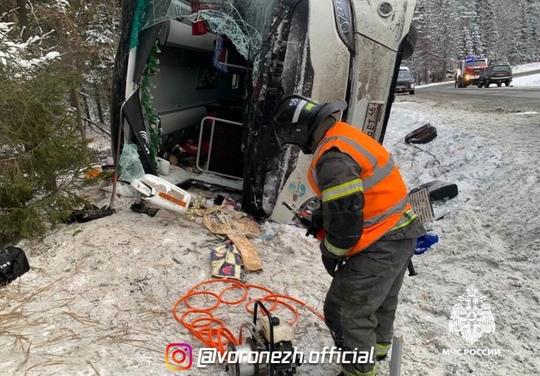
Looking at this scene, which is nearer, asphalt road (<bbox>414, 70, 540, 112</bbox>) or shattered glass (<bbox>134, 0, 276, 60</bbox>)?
shattered glass (<bbox>134, 0, 276, 60</bbox>)

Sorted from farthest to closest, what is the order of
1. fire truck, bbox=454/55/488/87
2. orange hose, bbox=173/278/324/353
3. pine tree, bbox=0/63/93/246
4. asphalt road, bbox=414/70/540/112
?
fire truck, bbox=454/55/488/87 < asphalt road, bbox=414/70/540/112 < pine tree, bbox=0/63/93/246 < orange hose, bbox=173/278/324/353


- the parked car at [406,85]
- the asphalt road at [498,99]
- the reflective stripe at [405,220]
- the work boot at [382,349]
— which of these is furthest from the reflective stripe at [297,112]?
the parked car at [406,85]

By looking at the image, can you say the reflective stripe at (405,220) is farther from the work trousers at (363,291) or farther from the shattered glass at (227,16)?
the shattered glass at (227,16)

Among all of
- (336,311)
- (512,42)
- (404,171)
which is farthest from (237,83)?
(512,42)

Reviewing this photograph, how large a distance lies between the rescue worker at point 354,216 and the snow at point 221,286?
652 mm

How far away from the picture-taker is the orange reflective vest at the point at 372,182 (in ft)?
7.66

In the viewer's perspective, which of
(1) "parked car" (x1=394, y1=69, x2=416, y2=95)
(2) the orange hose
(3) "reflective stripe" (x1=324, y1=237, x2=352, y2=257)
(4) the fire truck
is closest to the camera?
(3) "reflective stripe" (x1=324, y1=237, x2=352, y2=257)

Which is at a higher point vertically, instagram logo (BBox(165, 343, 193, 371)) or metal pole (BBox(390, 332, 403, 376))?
metal pole (BBox(390, 332, 403, 376))

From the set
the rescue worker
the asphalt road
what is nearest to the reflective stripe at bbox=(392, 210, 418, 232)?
the rescue worker

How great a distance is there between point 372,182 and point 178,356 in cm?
169

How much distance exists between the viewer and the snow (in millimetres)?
2895

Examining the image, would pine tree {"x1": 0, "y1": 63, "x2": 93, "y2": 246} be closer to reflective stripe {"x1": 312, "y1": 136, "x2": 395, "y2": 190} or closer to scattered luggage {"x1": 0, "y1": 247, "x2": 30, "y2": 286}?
scattered luggage {"x1": 0, "y1": 247, "x2": 30, "y2": 286}

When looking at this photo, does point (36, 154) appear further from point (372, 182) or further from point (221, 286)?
point (372, 182)

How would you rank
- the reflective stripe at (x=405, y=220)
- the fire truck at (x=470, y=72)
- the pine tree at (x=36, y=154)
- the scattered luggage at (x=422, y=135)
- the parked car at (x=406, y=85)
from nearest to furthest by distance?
1. the reflective stripe at (x=405, y=220)
2. the pine tree at (x=36, y=154)
3. the scattered luggage at (x=422, y=135)
4. the parked car at (x=406, y=85)
5. the fire truck at (x=470, y=72)
